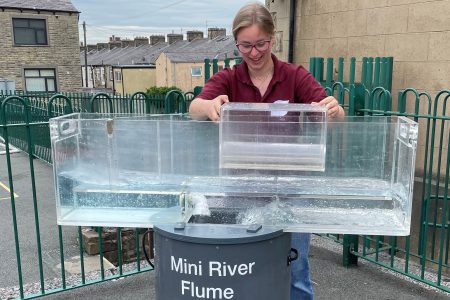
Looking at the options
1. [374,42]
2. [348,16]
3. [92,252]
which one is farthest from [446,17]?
[92,252]

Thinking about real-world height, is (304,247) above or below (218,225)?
below

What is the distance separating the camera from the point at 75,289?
358 centimetres

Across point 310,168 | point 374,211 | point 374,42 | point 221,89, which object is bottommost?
point 374,211

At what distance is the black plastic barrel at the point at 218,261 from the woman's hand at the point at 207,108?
521 mm

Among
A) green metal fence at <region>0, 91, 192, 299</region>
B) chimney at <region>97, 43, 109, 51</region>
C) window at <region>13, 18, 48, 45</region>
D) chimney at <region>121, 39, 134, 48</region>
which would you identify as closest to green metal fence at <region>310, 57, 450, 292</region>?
green metal fence at <region>0, 91, 192, 299</region>

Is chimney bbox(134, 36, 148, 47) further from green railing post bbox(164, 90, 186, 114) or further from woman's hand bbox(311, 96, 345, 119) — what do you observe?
woman's hand bbox(311, 96, 345, 119)

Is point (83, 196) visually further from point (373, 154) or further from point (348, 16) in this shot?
point (348, 16)

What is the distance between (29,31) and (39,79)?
2775 millimetres

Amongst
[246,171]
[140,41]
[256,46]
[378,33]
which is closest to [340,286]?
[246,171]

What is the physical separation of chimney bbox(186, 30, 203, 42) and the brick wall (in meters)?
19.2

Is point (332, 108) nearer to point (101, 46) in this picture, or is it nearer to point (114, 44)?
point (114, 44)

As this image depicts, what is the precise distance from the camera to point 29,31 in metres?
25.1

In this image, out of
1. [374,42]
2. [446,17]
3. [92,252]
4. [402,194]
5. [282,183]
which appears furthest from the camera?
[374,42]

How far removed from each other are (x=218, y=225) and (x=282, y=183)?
49 cm
